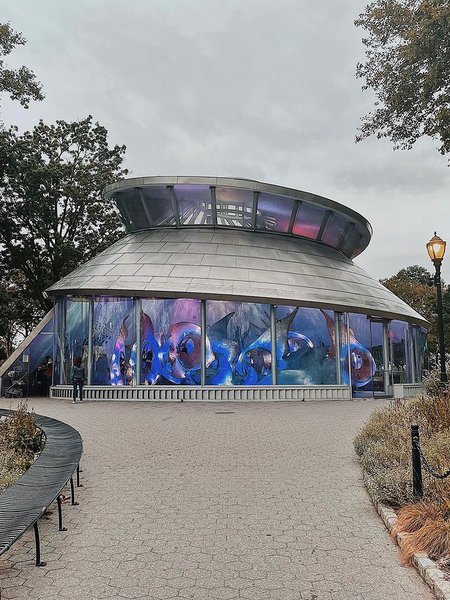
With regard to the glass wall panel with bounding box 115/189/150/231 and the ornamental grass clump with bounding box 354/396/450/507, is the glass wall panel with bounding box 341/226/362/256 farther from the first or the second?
the ornamental grass clump with bounding box 354/396/450/507

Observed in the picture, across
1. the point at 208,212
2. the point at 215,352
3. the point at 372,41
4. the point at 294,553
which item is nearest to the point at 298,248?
the point at 208,212

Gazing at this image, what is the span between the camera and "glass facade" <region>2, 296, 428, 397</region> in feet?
65.0

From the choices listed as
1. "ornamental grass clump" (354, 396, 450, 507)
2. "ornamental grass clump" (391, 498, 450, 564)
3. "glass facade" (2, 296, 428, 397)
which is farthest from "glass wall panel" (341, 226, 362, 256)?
"ornamental grass clump" (391, 498, 450, 564)

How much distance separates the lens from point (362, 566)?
4426 millimetres

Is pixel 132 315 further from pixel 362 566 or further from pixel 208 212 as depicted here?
pixel 362 566

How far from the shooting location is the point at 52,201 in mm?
32719

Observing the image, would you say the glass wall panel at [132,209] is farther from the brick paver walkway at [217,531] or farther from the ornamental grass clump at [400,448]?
the ornamental grass clump at [400,448]

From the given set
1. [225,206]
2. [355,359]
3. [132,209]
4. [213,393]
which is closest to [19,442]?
[213,393]

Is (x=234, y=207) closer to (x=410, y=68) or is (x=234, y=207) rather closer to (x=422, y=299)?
(x=410, y=68)

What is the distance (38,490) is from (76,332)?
16.8 m

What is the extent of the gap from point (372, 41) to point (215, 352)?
11.7 metres

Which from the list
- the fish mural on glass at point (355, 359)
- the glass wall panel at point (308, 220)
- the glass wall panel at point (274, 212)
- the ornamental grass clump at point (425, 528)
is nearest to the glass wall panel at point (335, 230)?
the glass wall panel at point (308, 220)

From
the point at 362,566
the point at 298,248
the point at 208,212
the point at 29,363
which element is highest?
the point at 208,212

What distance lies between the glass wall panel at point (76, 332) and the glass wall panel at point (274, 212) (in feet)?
29.9
